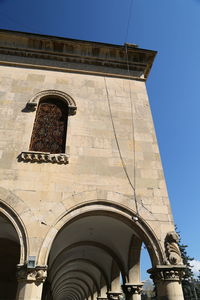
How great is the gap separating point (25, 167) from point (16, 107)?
2288 millimetres

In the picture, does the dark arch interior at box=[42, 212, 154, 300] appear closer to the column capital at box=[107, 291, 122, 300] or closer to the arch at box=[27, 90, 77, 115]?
the column capital at box=[107, 291, 122, 300]

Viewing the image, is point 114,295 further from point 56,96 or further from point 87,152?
point 56,96

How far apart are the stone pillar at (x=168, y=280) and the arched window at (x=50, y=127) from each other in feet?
13.4

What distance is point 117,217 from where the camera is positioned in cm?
603

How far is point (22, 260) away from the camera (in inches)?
200

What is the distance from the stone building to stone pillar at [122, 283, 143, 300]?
3 cm

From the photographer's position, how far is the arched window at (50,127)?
272 inches

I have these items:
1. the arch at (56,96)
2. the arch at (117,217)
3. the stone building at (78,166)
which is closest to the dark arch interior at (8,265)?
the stone building at (78,166)

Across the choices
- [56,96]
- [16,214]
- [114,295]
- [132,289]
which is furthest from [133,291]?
[56,96]

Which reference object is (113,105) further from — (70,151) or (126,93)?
(70,151)

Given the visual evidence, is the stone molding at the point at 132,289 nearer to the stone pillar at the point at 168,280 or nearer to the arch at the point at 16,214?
the stone pillar at the point at 168,280

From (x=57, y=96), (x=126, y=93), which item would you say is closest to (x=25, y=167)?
(x=57, y=96)

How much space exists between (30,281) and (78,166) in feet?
9.82

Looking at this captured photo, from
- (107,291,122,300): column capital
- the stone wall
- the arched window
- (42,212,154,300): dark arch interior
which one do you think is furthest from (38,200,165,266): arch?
(107,291,122,300): column capital
